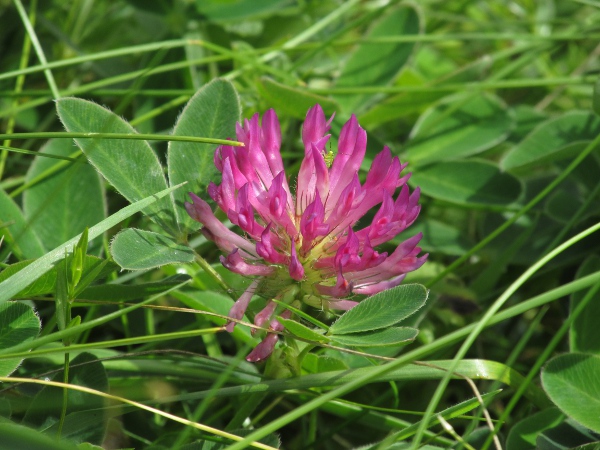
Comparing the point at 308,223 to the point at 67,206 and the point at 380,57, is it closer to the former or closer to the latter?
the point at 67,206

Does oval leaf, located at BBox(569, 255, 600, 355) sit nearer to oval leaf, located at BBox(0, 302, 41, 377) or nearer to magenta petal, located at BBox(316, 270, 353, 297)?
magenta petal, located at BBox(316, 270, 353, 297)

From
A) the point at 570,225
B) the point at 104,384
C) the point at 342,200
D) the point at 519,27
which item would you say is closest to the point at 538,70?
the point at 519,27

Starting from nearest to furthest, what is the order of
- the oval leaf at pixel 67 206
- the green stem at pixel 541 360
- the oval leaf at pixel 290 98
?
the green stem at pixel 541 360
the oval leaf at pixel 67 206
the oval leaf at pixel 290 98

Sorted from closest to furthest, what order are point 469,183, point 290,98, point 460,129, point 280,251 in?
1. point 280,251
2. point 290,98
3. point 469,183
4. point 460,129

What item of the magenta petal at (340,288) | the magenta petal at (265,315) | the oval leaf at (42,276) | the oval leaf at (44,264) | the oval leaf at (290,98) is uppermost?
the oval leaf at (290,98)

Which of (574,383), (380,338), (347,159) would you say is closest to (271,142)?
(347,159)

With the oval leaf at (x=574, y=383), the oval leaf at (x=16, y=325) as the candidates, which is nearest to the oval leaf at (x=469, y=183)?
the oval leaf at (x=574, y=383)

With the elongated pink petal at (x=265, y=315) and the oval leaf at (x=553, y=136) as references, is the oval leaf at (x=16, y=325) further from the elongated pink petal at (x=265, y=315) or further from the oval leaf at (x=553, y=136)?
the oval leaf at (x=553, y=136)
